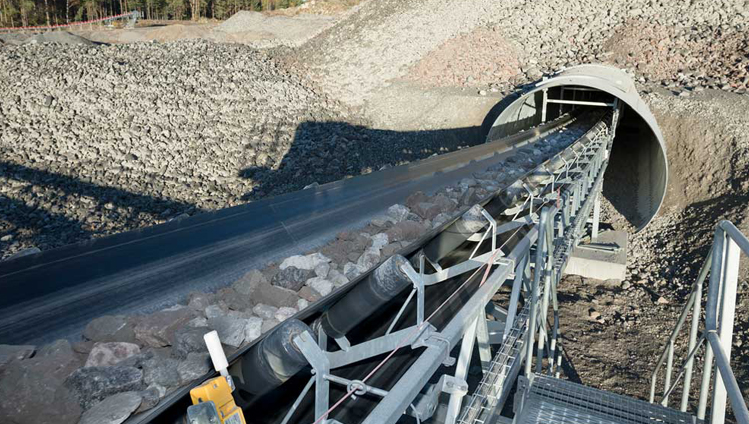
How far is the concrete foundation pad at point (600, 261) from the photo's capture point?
8664 mm

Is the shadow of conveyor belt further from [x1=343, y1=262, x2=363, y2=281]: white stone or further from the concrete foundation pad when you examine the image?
the concrete foundation pad

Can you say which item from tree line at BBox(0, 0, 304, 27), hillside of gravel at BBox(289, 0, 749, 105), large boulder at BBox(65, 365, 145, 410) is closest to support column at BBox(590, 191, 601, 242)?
hillside of gravel at BBox(289, 0, 749, 105)

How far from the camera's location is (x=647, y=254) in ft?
31.0

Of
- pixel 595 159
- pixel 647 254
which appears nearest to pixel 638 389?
pixel 595 159

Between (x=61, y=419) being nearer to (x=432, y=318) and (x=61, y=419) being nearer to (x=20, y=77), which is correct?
(x=432, y=318)

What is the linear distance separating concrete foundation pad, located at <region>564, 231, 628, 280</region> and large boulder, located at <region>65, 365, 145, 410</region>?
7629mm

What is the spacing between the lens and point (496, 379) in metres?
3.14

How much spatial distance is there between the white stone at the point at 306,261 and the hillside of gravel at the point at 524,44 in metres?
11.8

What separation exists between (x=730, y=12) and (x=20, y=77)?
57.9ft

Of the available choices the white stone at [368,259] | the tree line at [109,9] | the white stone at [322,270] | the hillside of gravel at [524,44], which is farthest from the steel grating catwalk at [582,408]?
the tree line at [109,9]

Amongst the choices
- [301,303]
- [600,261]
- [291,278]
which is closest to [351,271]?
[291,278]

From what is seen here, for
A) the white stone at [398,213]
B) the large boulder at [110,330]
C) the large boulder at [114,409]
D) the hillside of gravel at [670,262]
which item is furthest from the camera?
the hillside of gravel at [670,262]

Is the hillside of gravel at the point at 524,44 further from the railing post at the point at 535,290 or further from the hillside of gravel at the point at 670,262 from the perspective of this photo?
the railing post at the point at 535,290

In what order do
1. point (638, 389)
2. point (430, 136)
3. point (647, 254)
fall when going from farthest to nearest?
point (430, 136), point (647, 254), point (638, 389)
